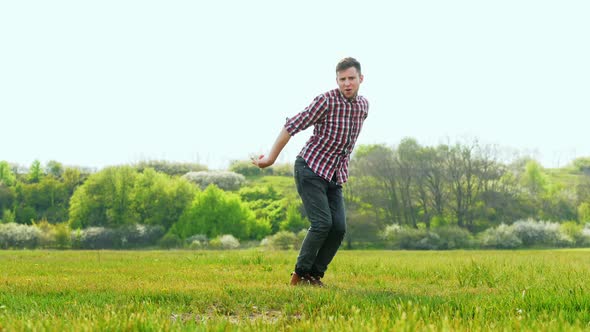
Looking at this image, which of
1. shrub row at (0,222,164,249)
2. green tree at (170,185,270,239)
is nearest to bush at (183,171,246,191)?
green tree at (170,185,270,239)

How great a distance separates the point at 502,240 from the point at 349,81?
6826 centimetres

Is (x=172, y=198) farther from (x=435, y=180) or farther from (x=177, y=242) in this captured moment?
(x=435, y=180)

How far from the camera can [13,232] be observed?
70125 millimetres

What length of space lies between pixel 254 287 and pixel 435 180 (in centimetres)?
7818

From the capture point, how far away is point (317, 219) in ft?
23.0


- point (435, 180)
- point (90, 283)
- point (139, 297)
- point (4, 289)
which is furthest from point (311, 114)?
point (435, 180)

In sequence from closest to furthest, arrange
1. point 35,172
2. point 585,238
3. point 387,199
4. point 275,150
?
1. point 275,150
2. point 585,238
3. point 387,199
4. point 35,172

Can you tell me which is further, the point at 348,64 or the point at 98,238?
the point at 98,238

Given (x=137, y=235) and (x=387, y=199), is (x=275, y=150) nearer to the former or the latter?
(x=137, y=235)

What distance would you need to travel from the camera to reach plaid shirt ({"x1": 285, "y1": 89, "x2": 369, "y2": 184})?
7074mm

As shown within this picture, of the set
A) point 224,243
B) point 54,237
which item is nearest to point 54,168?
point 54,237

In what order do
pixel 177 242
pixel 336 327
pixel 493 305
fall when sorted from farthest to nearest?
pixel 177 242, pixel 493 305, pixel 336 327

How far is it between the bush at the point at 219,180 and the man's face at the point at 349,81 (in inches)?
4252

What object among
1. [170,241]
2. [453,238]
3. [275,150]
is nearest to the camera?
[275,150]
